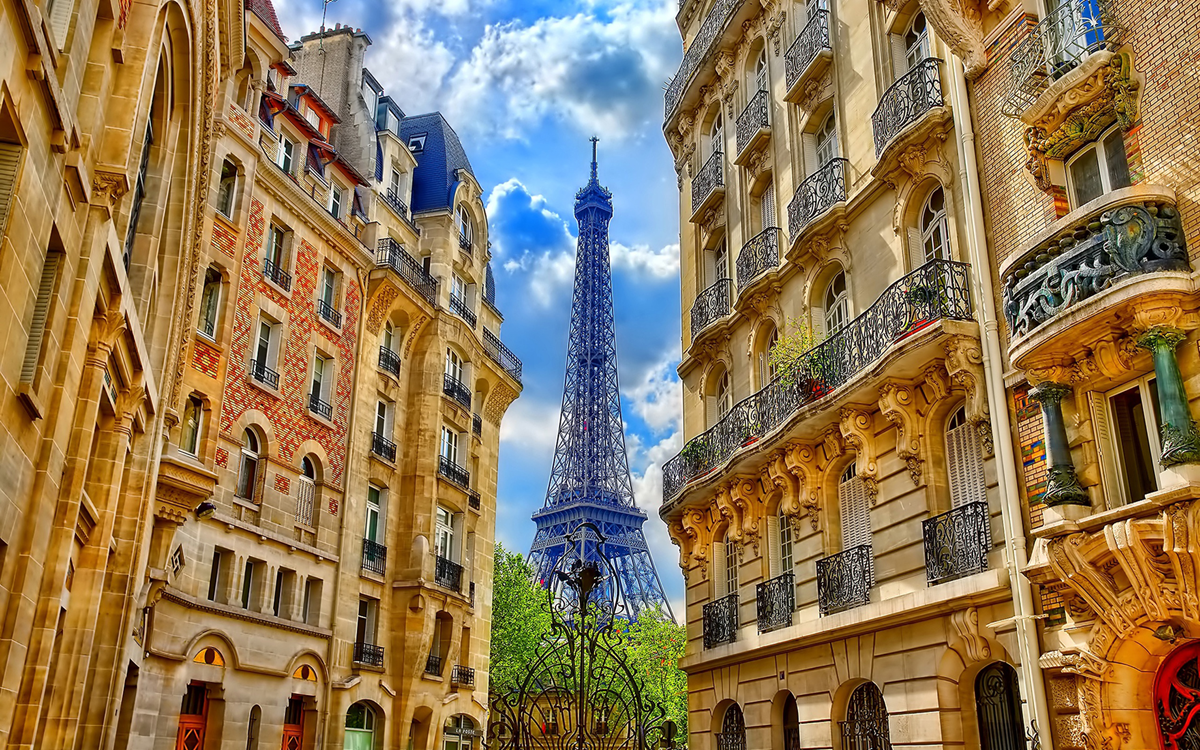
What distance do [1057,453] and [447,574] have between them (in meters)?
26.9

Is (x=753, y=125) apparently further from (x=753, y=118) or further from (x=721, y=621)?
(x=721, y=621)

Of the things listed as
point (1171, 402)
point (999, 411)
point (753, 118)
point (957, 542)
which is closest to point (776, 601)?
point (957, 542)

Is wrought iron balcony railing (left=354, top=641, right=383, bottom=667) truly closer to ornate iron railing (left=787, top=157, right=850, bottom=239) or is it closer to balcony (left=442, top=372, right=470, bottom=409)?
balcony (left=442, top=372, right=470, bottom=409)

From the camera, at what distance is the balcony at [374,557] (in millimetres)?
32438

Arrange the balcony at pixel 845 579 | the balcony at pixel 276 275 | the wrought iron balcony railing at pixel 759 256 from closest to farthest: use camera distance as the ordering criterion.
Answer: the balcony at pixel 845 579 → the wrought iron balcony railing at pixel 759 256 → the balcony at pixel 276 275

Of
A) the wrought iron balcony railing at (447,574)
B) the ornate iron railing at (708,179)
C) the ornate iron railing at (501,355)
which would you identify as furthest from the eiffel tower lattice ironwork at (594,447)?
the ornate iron railing at (708,179)

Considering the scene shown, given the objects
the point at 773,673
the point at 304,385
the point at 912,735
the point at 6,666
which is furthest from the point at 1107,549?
the point at 304,385

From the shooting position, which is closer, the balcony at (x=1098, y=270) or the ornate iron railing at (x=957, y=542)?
the balcony at (x=1098, y=270)

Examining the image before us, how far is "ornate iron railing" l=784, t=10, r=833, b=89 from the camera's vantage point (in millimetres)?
21328

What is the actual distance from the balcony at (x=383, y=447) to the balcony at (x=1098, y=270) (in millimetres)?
24604

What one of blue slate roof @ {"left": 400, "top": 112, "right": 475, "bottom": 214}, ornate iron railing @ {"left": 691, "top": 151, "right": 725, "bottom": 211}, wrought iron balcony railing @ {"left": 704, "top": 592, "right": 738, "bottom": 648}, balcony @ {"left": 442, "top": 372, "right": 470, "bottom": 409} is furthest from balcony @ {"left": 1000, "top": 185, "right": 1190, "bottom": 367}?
blue slate roof @ {"left": 400, "top": 112, "right": 475, "bottom": 214}

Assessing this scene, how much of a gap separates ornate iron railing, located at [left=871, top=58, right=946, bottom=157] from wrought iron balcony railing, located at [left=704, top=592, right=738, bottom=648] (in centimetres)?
1014

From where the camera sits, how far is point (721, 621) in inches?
871

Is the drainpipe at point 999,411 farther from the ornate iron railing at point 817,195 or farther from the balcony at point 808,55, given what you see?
the balcony at point 808,55
